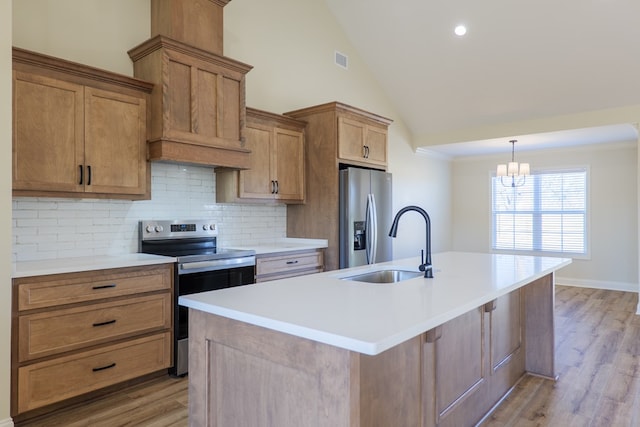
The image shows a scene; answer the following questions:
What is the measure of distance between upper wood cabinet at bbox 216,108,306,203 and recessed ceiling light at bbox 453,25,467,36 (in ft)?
7.42

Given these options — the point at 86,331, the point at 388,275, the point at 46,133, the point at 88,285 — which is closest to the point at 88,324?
the point at 86,331

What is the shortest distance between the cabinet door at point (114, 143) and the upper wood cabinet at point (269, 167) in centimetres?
88

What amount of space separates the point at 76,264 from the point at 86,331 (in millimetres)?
414

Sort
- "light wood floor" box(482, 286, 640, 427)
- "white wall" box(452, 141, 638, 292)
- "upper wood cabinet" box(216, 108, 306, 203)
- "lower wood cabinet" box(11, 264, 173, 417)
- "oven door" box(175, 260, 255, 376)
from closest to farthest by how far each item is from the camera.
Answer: "lower wood cabinet" box(11, 264, 173, 417) < "light wood floor" box(482, 286, 640, 427) < "oven door" box(175, 260, 255, 376) < "upper wood cabinet" box(216, 108, 306, 203) < "white wall" box(452, 141, 638, 292)

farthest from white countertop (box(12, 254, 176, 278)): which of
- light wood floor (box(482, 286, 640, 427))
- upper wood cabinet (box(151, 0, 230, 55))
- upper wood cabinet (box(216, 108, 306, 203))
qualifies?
light wood floor (box(482, 286, 640, 427))

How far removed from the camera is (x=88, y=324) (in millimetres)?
2547

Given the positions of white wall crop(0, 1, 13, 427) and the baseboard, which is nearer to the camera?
white wall crop(0, 1, 13, 427)

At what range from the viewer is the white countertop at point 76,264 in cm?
233

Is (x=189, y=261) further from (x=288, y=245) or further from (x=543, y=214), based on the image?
(x=543, y=214)

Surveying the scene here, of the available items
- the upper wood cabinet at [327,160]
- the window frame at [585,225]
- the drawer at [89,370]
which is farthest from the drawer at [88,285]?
the window frame at [585,225]

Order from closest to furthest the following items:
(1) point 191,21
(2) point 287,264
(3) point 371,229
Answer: (1) point 191,21, (2) point 287,264, (3) point 371,229

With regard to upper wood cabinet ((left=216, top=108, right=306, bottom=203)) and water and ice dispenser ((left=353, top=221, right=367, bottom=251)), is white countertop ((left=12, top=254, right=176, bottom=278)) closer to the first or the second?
upper wood cabinet ((left=216, top=108, right=306, bottom=203))

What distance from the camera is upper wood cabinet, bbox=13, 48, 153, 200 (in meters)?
2.50

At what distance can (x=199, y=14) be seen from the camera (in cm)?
336
